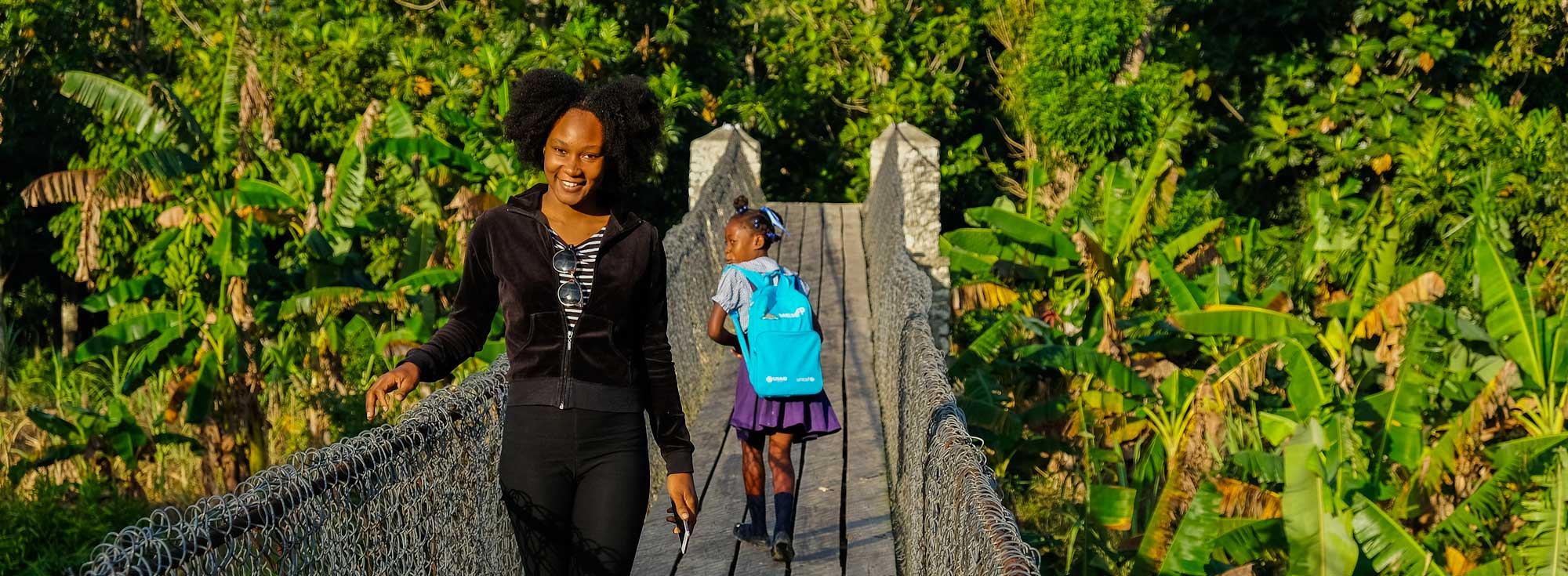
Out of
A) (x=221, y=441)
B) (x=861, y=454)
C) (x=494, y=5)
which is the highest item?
(x=494, y=5)

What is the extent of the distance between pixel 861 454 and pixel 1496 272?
648 cm

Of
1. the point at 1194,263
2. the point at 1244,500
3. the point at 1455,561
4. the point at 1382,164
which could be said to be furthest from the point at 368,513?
the point at 1382,164

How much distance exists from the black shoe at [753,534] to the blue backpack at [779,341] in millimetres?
647

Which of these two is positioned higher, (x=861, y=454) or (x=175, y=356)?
(x=861, y=454)

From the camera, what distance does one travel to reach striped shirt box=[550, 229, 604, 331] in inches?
125

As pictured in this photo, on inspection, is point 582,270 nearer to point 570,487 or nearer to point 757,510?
point 570,487

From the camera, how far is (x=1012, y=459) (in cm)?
1265

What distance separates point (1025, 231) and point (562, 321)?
10.9 meters

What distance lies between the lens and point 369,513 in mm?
3363

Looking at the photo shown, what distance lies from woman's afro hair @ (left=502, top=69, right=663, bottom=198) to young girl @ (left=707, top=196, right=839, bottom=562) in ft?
6.41

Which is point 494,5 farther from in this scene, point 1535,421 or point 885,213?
point 1535,421

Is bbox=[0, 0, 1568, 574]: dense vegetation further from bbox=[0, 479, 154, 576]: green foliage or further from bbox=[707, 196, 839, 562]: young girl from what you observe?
bbox=[707, 196, 839, 562]: young girl

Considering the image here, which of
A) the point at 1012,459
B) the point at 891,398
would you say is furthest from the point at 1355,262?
the point at 891,398

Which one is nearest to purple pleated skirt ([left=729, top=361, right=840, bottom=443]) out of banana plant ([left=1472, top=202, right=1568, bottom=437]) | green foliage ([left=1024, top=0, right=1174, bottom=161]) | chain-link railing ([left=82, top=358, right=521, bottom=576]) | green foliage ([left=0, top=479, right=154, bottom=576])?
chain-link railing ([left=82, top=358, right=521, bottom=576])
